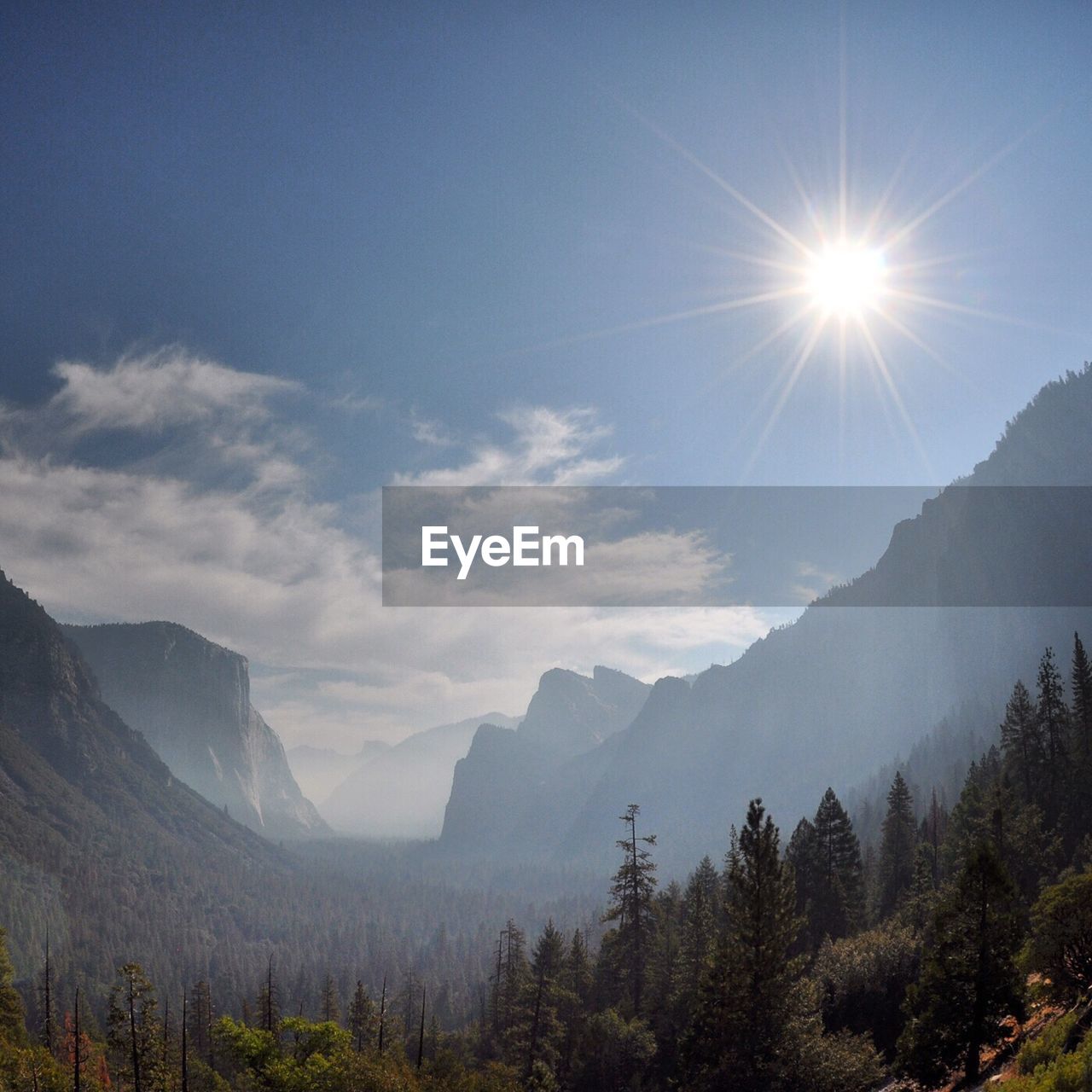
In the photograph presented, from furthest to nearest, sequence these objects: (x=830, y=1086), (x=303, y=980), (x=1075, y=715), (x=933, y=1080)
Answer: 1. (x=303, y=980)
2. (x=1075, y=715)
3. (x=830, y=1086)
4. (x=933, y=1080)

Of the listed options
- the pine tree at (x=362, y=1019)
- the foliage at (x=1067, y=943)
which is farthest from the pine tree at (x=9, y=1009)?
the foliage at (x=1067, y=943)

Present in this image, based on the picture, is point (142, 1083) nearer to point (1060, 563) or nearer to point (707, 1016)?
point (707, 1016)

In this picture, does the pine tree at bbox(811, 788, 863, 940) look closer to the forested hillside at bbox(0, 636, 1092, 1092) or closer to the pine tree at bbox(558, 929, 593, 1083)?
the forested hillside at bbox(0, 636, 1092, 1092)

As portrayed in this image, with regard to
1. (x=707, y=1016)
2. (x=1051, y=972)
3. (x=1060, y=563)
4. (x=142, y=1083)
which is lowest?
(x=142, y=1083)

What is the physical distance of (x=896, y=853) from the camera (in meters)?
64.5

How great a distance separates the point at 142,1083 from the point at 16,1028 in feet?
41.5

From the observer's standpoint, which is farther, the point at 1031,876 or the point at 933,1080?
the point at 1031,876

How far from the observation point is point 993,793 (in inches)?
1778

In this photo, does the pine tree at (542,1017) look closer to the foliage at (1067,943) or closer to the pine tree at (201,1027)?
the foliage at (1067,943)

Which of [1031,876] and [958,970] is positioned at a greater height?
[958,970]

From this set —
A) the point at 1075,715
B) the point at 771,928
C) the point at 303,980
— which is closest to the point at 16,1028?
the point at 771,928

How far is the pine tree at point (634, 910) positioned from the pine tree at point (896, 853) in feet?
89.7

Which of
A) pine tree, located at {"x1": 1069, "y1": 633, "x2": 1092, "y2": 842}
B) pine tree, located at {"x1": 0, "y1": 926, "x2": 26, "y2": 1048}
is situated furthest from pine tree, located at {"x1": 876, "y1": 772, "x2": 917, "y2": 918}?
pine tree, located at {"x1": 0, "y1": 926, "x2": 26, "y2": 1048}

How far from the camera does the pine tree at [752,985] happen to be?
2761cm
